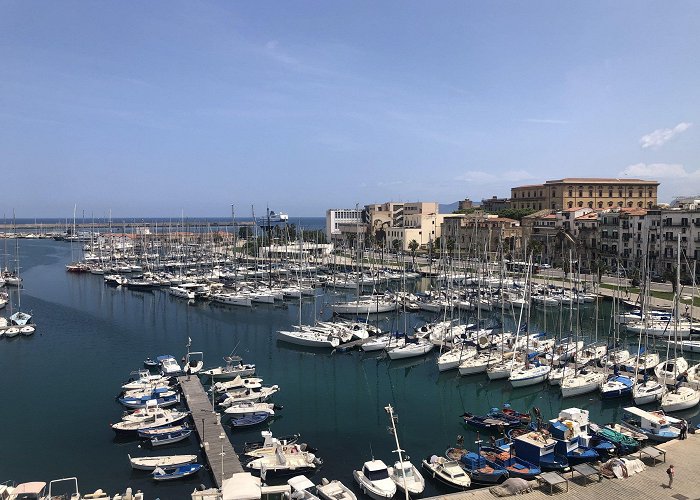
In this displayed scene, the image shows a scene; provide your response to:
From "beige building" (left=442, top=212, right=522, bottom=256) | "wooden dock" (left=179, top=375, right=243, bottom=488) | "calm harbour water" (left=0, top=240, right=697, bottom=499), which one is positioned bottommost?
"calm harbour water" (left=0, top=240, right=697, bottom=499)

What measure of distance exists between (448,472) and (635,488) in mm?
6597

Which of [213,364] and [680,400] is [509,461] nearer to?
Result: [680,400]

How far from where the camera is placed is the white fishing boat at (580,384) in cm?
3159

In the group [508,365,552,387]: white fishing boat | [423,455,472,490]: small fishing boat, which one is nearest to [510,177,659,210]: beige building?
[508,365,552,387]: white fishing boat

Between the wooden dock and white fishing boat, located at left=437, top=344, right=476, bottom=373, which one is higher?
white fishing boat, located at left=437, top=344, right=476, bottom=373

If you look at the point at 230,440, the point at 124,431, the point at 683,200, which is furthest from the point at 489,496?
the point at 683,200

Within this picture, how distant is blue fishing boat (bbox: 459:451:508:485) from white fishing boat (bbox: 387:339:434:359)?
17.4m

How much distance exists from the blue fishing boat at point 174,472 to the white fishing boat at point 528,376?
1972 centimetres

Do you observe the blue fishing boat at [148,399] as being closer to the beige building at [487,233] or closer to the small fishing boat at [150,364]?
the small fishing boat at [150,364]

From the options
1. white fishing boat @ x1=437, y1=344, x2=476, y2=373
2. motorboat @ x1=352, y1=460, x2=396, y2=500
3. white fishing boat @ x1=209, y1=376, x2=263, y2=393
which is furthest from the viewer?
white fishing boat @ x1=437, y1=344, x2=476, y2=373

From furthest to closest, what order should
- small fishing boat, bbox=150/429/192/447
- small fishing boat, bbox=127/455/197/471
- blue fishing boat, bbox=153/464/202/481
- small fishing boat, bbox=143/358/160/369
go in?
small fishing boat, bbox=143/358/160/369 → small fishing boat, bbox=150/429/192/447 → small fishing boat, bbox=127/455/197/471 → blue fishing boat, bbox=153/464/202/481

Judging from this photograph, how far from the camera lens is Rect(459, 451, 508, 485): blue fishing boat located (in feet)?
68.3

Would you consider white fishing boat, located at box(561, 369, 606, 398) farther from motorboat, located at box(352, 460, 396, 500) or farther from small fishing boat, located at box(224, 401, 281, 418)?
small fishing boat, located at box(224, 401, 281, 418)

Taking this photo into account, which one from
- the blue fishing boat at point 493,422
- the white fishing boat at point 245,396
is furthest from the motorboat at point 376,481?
the white fishing boat at point 245,396
